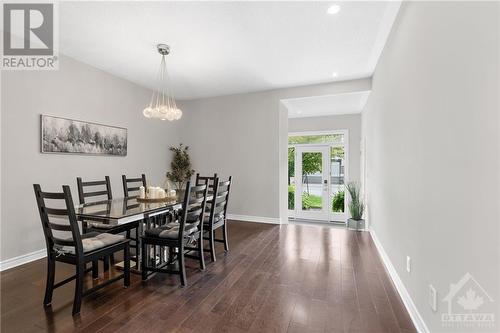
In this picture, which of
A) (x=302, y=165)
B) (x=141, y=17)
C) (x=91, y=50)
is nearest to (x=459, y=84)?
(x=141, y=17)

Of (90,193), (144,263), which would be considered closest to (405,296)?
(144,263)

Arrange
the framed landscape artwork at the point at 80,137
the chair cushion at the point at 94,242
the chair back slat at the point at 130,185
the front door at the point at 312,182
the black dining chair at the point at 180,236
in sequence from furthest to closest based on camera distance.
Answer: the front door at the point at 312,182 → the chair back slat at the point at 130,185 → the framed landscape artwork at the point at 80,137 → the black dining chair at the point at 180,236 → the chair cushion at the point at 94,242

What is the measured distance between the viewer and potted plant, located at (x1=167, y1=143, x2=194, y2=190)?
5574 mm

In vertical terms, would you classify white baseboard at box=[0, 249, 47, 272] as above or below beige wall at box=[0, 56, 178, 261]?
below

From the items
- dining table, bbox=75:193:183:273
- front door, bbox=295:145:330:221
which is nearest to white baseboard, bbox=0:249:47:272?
dining table, bbox=75:193:183:273

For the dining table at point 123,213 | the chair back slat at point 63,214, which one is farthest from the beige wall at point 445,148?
the chair back slat at point 63,214

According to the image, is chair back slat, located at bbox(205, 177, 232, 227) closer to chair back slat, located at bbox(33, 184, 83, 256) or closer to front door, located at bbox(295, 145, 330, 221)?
chair back slat, located at bbox(33, 184, 83, 256)

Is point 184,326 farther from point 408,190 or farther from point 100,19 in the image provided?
point 100,19

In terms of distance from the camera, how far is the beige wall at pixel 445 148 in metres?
1.04

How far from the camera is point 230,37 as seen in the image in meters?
2.98

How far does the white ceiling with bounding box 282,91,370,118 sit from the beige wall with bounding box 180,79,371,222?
0.24 metres

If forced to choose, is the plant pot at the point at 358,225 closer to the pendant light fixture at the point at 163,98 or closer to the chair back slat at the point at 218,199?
the chair back slat at the point at 218,199

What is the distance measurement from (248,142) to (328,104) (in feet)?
6.77

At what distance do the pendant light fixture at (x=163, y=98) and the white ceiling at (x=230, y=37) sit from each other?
0.39 ft
